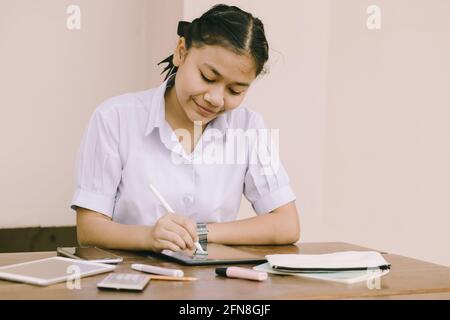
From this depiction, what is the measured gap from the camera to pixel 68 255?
3.49 ft

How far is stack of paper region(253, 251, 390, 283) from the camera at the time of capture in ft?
3.14

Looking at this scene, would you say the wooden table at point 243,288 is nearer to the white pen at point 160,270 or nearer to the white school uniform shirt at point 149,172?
the white pen at point 160,270

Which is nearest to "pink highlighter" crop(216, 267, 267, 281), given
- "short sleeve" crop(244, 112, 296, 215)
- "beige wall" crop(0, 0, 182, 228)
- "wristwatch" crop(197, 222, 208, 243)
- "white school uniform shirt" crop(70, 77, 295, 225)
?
"wristwatch" crop(197, 222, 208, 243)

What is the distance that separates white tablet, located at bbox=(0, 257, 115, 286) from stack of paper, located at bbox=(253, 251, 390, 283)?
0.96 ft

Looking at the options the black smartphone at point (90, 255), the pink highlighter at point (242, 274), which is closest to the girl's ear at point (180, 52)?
the black smartphone at point (90, 255)

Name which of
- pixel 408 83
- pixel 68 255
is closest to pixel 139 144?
pixel 68 255

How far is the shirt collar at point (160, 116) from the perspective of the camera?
150 centimetres

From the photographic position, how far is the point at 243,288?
86 cm

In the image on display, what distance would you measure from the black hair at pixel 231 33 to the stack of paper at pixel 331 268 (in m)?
0.58

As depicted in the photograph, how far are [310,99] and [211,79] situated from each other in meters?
0.99

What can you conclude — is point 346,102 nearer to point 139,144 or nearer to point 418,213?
point 418,213

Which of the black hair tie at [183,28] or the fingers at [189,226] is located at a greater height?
the black hair tie at [183,28]

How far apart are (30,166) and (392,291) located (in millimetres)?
1596

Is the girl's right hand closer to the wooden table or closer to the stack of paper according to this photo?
the wooden table
